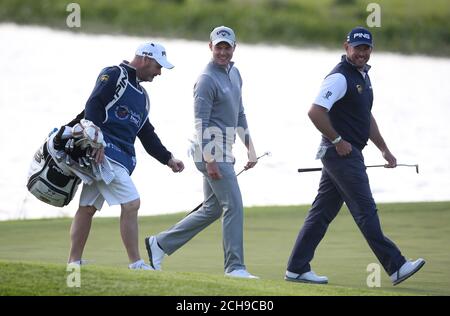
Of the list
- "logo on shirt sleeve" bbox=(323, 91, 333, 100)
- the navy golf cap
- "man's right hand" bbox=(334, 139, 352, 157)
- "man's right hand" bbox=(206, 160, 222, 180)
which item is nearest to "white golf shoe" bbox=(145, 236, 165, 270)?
"man's right hand" bbox=(206, 160, 222, 180)

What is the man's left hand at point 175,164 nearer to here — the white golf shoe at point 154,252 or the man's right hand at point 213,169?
the man's right hand at point 213,169

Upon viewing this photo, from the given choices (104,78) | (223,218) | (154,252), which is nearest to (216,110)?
(223,218)

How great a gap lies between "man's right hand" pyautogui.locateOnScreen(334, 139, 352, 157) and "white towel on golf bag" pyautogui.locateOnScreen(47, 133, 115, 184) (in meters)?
1.77

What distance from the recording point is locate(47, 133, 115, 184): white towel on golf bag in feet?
31.7

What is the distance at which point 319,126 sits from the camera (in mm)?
10078

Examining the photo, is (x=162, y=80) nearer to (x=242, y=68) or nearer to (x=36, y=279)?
(x=242, y=68)

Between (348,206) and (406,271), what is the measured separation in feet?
2.29

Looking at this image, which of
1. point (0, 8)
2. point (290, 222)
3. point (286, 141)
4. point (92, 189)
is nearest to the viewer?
point (92, 189)

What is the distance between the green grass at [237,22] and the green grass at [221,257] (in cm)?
2754

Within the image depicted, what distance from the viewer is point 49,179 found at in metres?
9.74

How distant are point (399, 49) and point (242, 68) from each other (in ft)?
19.2

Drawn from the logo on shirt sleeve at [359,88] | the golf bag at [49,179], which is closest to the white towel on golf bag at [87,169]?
the golf bag at [49,179]
